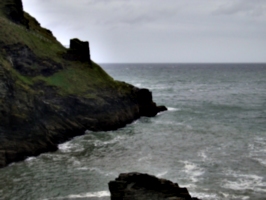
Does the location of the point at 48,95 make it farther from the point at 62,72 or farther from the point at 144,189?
the point at 144,189

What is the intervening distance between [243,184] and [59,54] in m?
50.9

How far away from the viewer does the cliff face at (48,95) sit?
4753 cm

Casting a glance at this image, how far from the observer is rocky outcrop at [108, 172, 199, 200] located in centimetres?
2734

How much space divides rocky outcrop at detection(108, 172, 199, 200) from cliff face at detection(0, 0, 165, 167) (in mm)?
20583

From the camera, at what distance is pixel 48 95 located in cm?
6147

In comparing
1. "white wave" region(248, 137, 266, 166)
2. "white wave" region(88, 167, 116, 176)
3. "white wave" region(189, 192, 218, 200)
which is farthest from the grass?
"white wave" region(189, 192, 218, 200)

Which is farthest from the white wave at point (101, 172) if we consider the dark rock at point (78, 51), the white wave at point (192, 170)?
the dark rock at point (78, 51)

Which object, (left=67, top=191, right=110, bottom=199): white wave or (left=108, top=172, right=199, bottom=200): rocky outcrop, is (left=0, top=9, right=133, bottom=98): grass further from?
(left=108, top=172, right=199, bottom=200): rocky outcrop

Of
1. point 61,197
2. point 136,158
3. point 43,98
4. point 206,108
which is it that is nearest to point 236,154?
point 136,158

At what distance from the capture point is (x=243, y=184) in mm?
36406

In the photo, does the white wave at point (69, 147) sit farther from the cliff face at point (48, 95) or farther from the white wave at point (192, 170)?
the white wave at point (192, 170)

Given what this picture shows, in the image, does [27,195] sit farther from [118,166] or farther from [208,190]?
[208,190]

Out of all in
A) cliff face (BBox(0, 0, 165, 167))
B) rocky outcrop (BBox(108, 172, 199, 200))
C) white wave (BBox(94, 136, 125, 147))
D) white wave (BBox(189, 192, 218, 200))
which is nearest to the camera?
rocky outcrop (BBox(108, 172, 199, 200))

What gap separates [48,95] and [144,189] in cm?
3773
